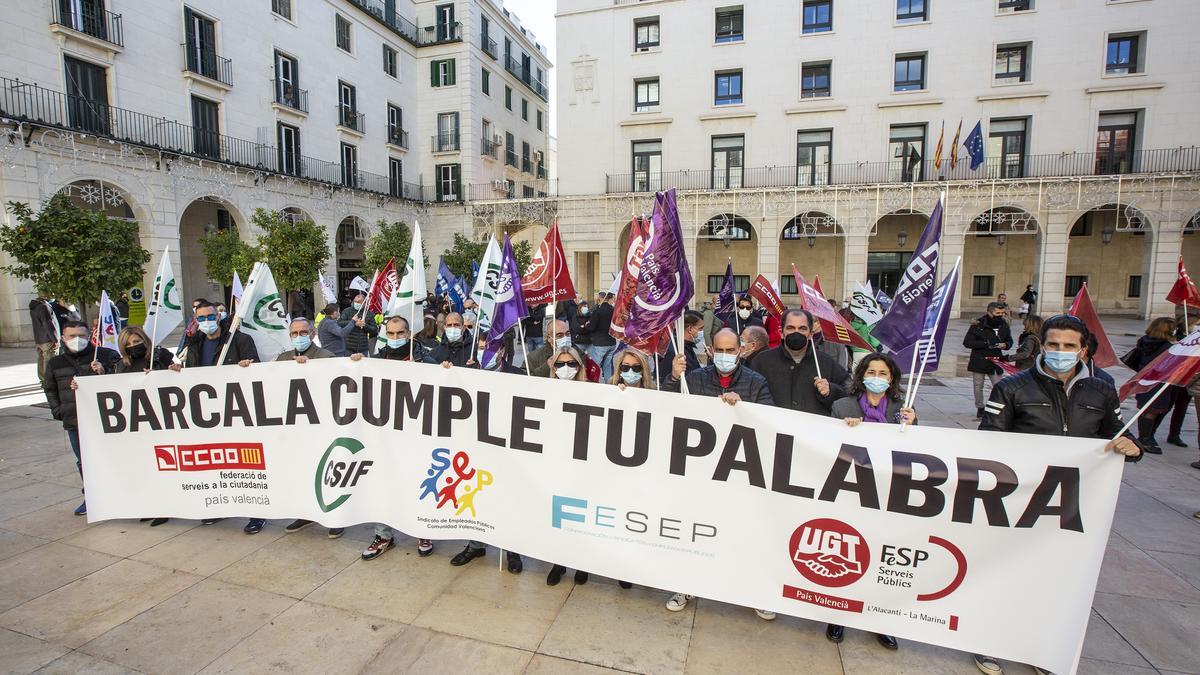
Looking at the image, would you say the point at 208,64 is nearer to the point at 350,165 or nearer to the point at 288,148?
the point at 288,148

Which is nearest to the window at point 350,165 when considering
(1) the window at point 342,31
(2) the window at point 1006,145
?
(1) the window at point 342,31

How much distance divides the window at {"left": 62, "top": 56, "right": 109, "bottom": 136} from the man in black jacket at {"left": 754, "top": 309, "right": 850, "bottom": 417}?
22.8 metres

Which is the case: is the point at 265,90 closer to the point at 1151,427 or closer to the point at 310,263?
the point at 310,263

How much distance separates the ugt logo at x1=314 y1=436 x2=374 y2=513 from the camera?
4.39m

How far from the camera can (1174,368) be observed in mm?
3502

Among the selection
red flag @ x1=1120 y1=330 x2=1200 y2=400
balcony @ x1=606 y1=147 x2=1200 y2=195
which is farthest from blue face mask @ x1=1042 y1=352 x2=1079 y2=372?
balcony @ x1=606 y1=147 x2=1200 y2=195

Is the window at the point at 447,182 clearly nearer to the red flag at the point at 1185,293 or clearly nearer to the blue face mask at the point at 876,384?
the red flag at the point at 1185,293

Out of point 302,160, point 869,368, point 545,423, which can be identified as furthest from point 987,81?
point 302,160

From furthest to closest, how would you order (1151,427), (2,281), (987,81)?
(987,81)
(2,281)
(1151,427)

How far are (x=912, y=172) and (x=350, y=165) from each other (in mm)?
28162

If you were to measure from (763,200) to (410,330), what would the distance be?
78.0 ft

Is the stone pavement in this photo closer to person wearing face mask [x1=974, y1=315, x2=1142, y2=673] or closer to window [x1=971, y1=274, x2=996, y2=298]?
person wearing face mask [x1=974, y1=315, x2=1142, y2=673]

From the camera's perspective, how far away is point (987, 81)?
24547 mm

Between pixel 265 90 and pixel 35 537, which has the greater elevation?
pixel 265 90
